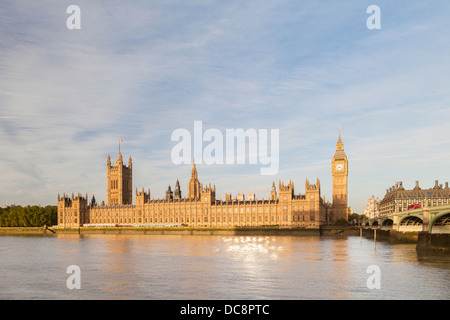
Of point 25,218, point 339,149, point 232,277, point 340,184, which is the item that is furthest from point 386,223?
point 25,218

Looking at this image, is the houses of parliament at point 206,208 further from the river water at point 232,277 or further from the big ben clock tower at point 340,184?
the river water at point 232,277

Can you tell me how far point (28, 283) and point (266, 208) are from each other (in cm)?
10659

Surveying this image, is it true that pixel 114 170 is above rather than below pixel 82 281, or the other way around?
above

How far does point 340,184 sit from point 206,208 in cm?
5307

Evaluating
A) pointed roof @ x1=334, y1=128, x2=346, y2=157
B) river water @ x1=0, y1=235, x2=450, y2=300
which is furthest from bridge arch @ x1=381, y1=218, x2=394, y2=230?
pointed roof @ x1=334, y1=128, x2=346, y2=157

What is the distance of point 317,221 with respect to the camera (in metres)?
131

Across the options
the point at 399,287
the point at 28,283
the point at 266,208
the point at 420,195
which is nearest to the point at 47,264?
the point at 28,283

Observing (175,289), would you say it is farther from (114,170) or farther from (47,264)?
(114,170)

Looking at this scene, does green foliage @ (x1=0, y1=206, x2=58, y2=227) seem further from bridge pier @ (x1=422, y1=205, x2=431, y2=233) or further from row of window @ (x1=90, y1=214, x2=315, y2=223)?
bridge pier @ (x1=422, y1=205, x2=431, y2=233)

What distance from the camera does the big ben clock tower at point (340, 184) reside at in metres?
160

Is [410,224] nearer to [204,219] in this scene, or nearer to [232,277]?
[232,277]

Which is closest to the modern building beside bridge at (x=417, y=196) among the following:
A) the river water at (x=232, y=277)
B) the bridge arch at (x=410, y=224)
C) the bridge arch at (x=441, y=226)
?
the bridge arch at (x=410, y=224)

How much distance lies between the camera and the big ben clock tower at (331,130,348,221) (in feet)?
525

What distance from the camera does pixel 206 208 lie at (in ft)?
478
